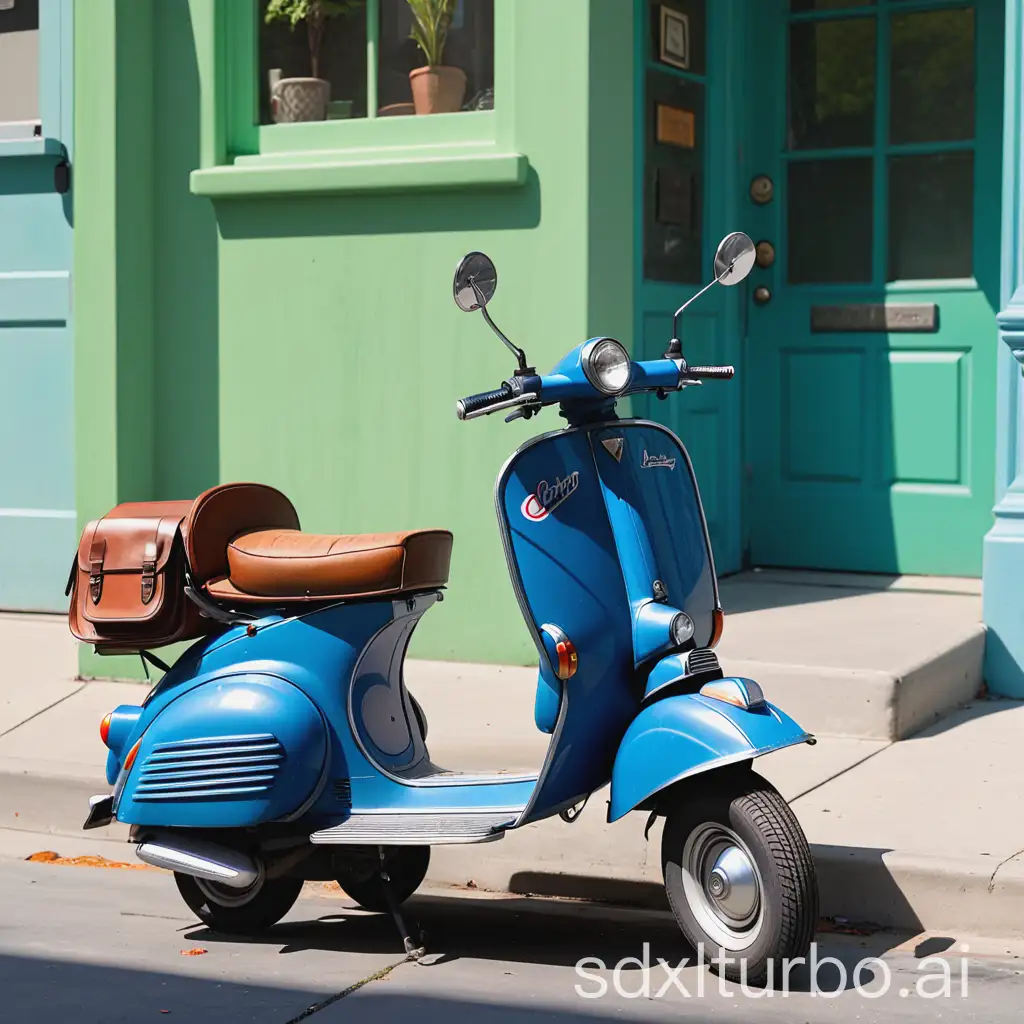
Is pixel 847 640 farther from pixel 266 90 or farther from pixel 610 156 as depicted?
pixel 266 90

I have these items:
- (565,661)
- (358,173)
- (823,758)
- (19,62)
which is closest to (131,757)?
(565,661)

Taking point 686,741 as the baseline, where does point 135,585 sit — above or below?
above

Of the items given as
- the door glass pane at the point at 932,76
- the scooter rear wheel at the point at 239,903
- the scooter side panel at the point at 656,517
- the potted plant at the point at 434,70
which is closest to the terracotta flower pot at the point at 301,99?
the potted plant at the point at 434,70

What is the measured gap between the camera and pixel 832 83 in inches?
285

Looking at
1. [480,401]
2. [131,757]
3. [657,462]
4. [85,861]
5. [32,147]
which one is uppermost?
[32,147]

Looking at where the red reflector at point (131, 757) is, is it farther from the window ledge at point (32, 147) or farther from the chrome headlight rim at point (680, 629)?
the window ledge at point (32, 147)

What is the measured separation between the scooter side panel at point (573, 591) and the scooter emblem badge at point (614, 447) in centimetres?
4

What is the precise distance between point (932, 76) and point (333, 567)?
162 inches

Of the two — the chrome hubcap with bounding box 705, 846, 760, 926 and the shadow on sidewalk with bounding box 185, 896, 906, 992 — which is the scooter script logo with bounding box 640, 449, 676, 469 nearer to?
the chrome hubcap with bounding box 705, 846, 760, 926

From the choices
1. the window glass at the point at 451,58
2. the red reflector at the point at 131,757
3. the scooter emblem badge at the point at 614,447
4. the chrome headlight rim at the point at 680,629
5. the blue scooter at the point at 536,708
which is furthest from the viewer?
the window glass at the point at 451,58

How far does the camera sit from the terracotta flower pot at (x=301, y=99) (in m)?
6.83

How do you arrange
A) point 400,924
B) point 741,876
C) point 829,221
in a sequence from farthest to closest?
point 829,221, point 400,924, point 741,876

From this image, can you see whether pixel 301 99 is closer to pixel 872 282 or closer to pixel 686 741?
pixel 872 282

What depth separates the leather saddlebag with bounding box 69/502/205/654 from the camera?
4312 millimetres
